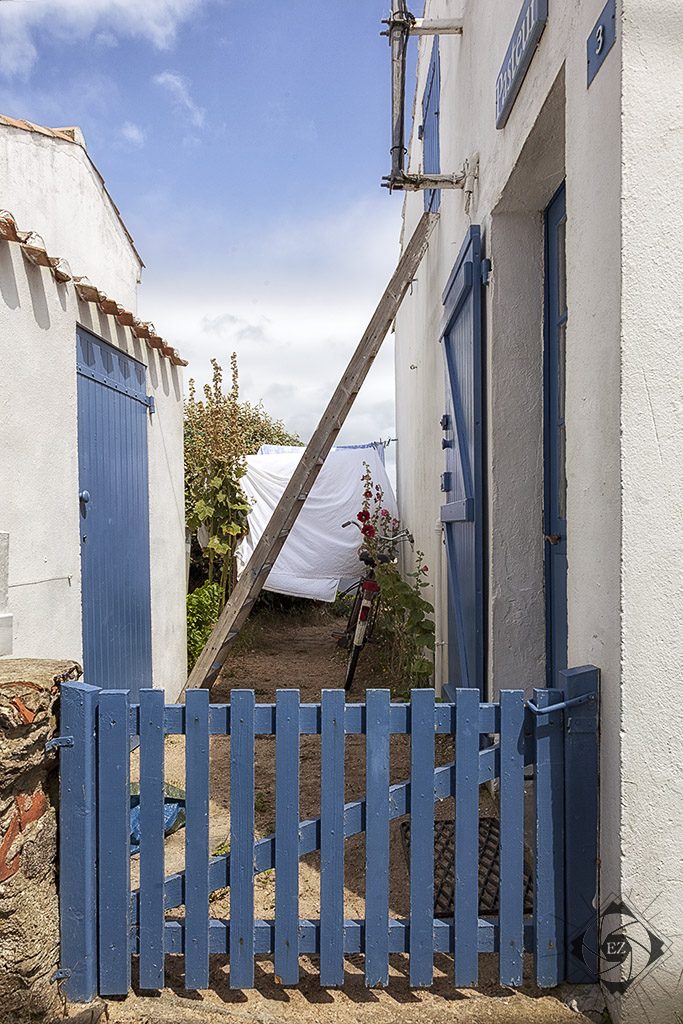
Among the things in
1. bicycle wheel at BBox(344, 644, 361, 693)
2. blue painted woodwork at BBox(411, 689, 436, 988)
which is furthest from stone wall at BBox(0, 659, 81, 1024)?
bicycle wheel at BBox(344, 644, 361, 693)

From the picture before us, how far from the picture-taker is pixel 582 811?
88.8 inches

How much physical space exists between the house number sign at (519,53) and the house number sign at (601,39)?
60cm

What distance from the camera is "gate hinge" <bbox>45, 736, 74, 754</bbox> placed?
226 centimetres

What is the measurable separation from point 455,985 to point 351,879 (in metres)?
0.86

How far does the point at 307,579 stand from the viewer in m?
10.2

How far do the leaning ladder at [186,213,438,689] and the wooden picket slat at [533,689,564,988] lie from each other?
3536mm

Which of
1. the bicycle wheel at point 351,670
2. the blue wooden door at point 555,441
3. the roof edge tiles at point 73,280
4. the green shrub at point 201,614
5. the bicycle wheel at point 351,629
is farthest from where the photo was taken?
the bicycle wheel at point 351,629

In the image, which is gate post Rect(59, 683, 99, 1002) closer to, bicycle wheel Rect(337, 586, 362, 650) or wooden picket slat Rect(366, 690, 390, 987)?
wooden picket slat Rect(366, 690, 390, 987)

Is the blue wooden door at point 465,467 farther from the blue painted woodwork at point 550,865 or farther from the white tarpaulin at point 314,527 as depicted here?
the white tarpaulin at point 314,527

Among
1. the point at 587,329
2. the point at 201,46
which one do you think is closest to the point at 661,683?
the point at 587,329

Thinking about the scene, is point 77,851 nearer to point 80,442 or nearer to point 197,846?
point 197,846

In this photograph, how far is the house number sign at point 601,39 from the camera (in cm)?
219

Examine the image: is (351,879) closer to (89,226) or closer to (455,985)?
(455,985)

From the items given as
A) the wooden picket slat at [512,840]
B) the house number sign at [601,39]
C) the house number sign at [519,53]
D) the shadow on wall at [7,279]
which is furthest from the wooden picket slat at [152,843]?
the house number sign at [519,53]
